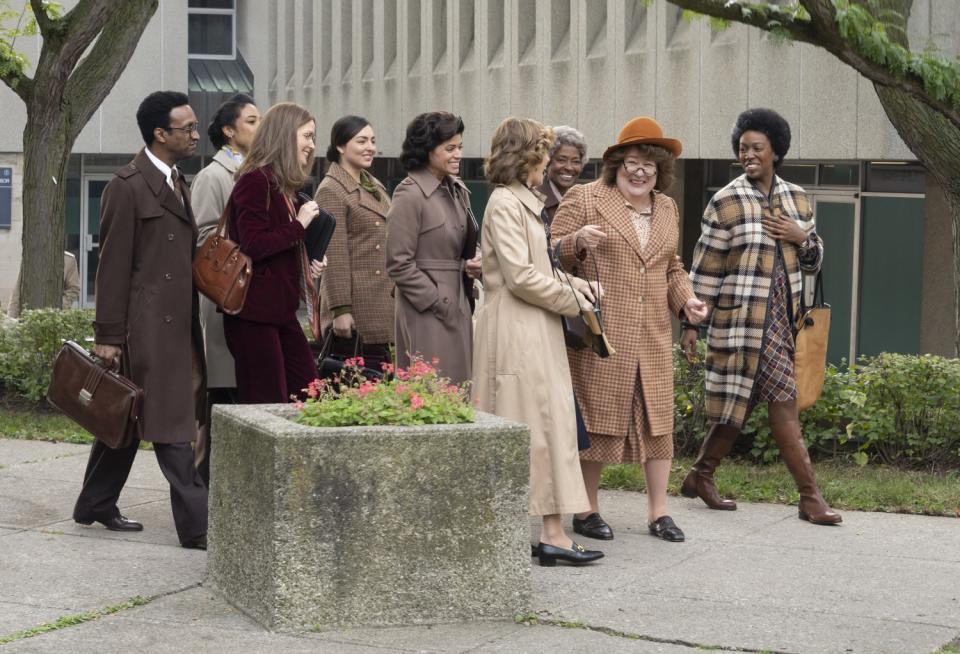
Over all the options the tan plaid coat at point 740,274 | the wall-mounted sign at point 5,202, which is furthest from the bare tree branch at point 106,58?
the wall-mounted sign at point 5,202

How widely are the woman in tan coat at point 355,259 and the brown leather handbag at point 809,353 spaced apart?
88.2 inches

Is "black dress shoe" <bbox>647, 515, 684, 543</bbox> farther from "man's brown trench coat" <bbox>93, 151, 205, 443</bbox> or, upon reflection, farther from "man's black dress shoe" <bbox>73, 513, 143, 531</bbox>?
"man's black dress shoe" <bbox>73, 513, 143, 531</bbox>

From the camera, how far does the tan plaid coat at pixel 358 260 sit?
9.17 metres

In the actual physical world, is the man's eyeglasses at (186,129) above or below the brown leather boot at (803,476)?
above

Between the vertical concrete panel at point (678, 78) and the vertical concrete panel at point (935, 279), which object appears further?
the vertical concrete panel at point (678, 78)

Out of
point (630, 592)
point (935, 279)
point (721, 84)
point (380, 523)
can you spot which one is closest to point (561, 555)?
point (630, 592)

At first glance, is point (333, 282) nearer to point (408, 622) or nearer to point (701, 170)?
point (408, 622)

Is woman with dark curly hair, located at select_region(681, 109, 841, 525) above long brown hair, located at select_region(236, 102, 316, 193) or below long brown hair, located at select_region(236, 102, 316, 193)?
below

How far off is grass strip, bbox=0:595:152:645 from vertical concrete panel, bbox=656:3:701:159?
55.5 ft

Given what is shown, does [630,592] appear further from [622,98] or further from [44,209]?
[622,98]

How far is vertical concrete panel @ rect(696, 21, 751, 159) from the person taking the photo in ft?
70.2

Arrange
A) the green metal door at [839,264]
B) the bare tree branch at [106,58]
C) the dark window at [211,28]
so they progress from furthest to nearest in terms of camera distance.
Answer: the dark window at [211,28] → the green metal door at [839,264] → the bare tree branch at [106,58]

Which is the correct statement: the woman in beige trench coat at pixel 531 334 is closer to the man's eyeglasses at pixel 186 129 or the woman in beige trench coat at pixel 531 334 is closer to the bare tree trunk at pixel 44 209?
the man's eyeglasses at pixel 186 129

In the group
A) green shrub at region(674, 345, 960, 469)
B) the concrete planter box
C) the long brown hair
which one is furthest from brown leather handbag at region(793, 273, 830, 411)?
the concrete planter box
